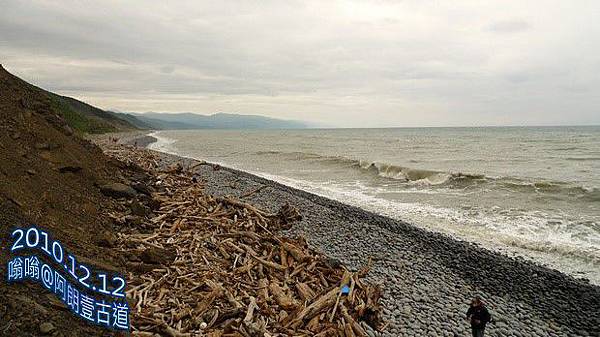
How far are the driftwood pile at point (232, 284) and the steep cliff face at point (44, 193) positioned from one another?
91 cm

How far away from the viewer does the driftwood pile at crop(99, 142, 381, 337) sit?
6988mm

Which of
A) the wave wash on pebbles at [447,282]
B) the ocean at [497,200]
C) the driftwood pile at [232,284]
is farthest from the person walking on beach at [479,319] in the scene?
the ocean at [497,200]

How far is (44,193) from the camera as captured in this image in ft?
29.0

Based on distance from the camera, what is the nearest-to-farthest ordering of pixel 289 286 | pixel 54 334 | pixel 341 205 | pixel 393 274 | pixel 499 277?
pixel 54 334 → pixel 289 286 → pixel 393 274 → pixel 499 277 → pixel 341 205

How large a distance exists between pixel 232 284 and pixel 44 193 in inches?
191

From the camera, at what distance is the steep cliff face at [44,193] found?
5211mm

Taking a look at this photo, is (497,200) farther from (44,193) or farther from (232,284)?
(44,193)

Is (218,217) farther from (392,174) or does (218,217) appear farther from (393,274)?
(392,174)

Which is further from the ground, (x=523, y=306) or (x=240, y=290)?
(x=240, y=290)

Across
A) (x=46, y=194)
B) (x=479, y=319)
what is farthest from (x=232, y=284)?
(x=479, y=319)

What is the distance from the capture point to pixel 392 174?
1401 inches

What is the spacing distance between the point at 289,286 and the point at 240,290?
1.26 meters

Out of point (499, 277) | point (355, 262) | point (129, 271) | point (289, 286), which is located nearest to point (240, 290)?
point (289, 286)

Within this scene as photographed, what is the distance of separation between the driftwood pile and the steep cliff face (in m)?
0.91
